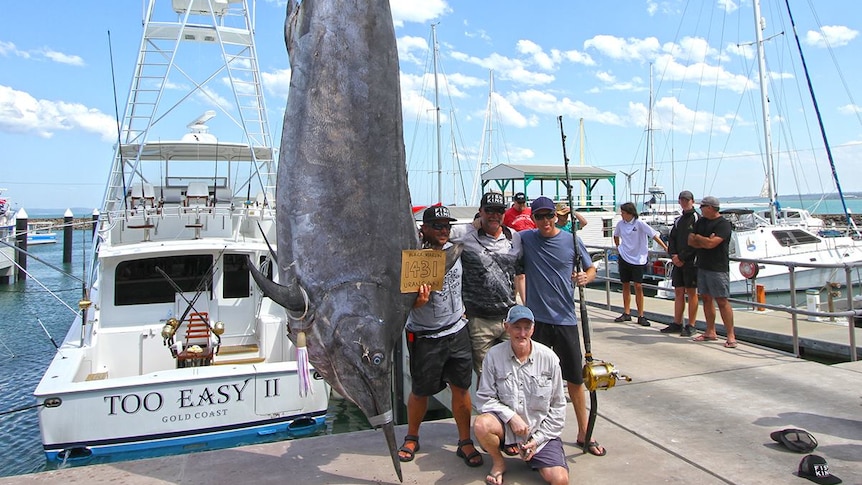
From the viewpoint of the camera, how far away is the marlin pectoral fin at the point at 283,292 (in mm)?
1997

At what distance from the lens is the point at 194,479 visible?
2.79 meters

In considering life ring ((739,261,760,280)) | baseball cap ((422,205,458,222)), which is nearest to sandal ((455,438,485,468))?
baseball cap ((422,205,458,222))

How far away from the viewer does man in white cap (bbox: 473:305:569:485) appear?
2.69 metres

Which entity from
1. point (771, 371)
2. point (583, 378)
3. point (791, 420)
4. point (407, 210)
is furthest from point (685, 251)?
point (407, 210)

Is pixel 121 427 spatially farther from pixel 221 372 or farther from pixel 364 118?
pixel 364 118

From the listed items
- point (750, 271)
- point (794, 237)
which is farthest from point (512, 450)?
point (794, 237)

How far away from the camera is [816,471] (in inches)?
109

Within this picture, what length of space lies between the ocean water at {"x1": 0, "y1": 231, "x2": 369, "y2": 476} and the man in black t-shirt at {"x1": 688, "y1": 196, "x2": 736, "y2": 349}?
156 inches

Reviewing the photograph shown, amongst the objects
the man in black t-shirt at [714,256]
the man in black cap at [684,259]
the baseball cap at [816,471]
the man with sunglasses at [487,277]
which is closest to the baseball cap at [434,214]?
the man with sunglasses at [487,277]

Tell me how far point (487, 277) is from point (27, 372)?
10.0 meters

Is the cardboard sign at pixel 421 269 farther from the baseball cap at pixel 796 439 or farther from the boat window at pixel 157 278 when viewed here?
the boat window at pixel 157 278

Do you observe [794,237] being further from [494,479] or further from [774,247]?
[494,479]

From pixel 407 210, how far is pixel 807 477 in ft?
7.66

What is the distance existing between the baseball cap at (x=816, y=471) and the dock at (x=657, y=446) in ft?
0.16
